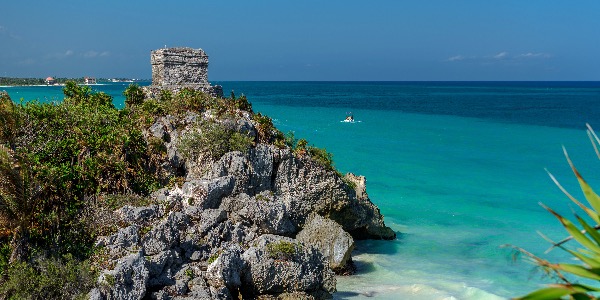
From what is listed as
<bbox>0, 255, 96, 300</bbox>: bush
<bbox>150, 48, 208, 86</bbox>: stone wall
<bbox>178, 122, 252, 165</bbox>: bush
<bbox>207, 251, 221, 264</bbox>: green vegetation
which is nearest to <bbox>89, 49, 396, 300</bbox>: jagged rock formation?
<bbox>207, 251, 221, 264</bbox>: green vegetation

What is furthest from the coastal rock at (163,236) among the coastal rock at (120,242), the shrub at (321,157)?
the shrub at (321,157)

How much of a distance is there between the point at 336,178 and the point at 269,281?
464 cm

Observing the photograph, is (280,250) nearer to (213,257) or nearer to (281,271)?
(281,271)

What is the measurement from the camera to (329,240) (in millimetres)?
11625

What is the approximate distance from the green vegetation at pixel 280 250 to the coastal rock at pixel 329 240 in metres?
1.80

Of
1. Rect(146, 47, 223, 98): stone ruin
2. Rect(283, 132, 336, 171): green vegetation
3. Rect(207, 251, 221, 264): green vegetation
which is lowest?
Rect(207, 251, 221, 264): green vegetation

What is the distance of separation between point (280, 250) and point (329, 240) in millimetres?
2409

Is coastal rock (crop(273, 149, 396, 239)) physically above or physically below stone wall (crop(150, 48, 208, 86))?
below

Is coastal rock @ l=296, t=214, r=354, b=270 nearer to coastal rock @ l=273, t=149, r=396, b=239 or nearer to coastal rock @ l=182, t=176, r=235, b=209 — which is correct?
coastal rock @ l=273, t=149, r=396, b=239

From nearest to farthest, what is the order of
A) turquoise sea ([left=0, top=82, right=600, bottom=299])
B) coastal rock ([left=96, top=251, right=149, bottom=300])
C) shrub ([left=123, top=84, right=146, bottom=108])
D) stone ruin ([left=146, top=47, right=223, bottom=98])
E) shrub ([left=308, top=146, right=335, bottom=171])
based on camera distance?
coastal rock ([left=96, top=251, right=149, bottom=300]), turquoise sea ([left=0, top=82, right=600, bottom=299]), shrub ([left=308, top=146, right=335, bottom=171]), shrub ([left=123, top=84, right=146, bottom=108]), stone ruin ([left=146, top=47, right=223, bottom=98])

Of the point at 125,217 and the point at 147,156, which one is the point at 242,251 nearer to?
the point at 125,217

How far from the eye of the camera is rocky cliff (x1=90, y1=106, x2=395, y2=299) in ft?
28.5

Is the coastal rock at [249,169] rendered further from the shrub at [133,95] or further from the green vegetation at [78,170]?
the shrub at [133,95]

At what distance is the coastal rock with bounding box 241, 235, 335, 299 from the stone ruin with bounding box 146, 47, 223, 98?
845 centimetres
